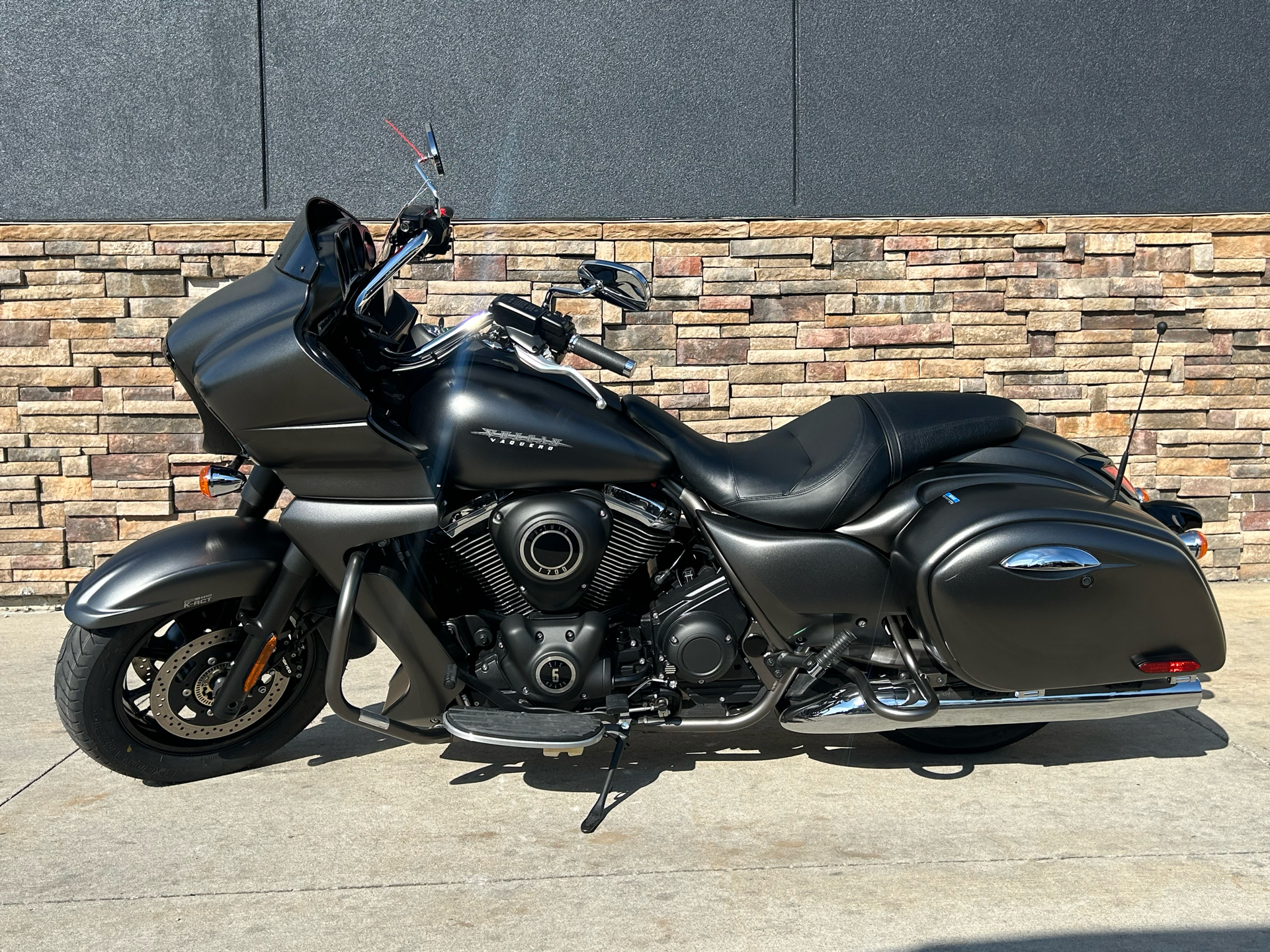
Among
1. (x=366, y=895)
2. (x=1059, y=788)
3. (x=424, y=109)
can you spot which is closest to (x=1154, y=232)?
(x=1059, y=788)

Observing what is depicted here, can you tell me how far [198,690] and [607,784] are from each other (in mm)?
1246

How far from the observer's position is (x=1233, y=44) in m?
5.35

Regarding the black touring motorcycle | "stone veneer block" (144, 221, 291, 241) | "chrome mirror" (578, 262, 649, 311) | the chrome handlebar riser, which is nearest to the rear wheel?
the black touring motorcycle

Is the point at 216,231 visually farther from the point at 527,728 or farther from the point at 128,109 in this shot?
the point at 527,728

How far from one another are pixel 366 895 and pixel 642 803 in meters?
0.85

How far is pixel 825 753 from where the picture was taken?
11.8 feet

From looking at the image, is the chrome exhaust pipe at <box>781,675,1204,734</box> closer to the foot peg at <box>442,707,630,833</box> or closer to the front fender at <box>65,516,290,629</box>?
the foot peg at <box>442,707,630,833</box>

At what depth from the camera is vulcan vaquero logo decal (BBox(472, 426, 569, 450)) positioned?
9.86 feet

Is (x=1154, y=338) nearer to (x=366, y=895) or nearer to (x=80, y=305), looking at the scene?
(x=366, y=895)

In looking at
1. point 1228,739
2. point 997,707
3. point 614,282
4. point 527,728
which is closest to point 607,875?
point 527,728

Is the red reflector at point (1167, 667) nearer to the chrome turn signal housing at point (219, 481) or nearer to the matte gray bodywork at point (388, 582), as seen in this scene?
the matte gray bodywork at point (388, 582)

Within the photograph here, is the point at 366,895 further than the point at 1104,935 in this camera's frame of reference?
Yes

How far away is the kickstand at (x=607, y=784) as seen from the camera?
3.04 meters

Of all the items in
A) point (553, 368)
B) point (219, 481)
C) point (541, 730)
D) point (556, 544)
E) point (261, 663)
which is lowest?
point (541, 730)
